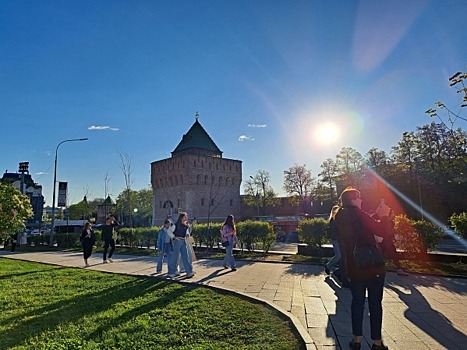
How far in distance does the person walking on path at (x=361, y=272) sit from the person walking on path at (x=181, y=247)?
6383 mm

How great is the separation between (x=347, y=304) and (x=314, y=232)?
8030 millimetres

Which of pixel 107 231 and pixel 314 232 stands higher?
pixel 107 231

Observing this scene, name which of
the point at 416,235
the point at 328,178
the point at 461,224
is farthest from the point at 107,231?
the point at 328,178

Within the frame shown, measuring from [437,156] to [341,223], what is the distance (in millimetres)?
42734

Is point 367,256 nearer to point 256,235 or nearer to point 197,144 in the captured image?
point 256,235

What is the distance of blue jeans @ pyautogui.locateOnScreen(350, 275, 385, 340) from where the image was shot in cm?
399

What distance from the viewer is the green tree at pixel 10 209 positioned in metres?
10.6

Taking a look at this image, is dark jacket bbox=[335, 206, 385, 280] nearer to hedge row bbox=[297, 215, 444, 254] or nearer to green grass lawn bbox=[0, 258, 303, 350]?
green grass lawn bbox=[0, 258, 303, 350]

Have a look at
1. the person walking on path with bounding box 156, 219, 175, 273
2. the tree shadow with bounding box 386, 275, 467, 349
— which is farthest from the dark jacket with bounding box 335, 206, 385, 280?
the person walking on path with bounding box 156, 219, 175, 273

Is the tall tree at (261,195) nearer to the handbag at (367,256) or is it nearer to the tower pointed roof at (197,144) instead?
the tower pointed roof at (197,144)

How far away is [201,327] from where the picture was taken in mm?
4898

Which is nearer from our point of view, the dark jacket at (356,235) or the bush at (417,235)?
the dark jacket at (356,235)

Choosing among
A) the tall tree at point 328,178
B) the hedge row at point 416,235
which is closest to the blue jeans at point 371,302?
the hedge row at point 416,235

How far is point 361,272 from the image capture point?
12.9ft
